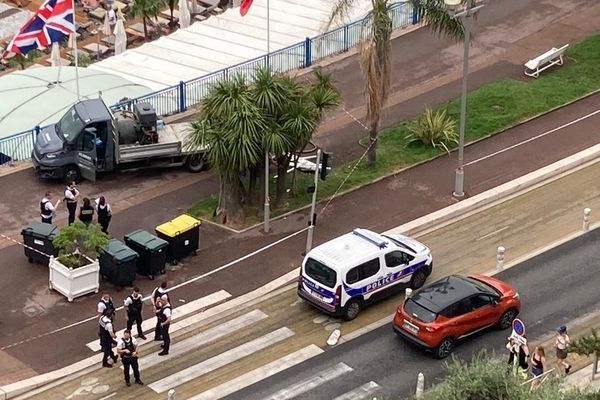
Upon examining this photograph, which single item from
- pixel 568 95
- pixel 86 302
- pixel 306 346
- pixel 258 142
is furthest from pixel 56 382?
pixel 568 95

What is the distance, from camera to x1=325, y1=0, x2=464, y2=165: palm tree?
39.9m

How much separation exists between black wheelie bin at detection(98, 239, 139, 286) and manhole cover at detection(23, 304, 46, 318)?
6.36ft

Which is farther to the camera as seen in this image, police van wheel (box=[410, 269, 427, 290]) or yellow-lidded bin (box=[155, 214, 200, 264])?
yellow-lidded bin (box=[155, 214, 200, 264])

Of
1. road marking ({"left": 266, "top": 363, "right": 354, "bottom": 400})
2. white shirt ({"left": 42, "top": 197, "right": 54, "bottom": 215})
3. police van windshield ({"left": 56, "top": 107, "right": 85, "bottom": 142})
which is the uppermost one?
police van windshield ({"left": 56, "top": 107, "right": 85, "bottom": 142})

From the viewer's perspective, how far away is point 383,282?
34812mm

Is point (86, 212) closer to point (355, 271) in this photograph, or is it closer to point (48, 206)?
point (48, 206)

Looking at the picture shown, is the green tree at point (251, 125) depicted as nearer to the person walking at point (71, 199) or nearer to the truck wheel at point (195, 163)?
the truck wheel at point (195, 163)

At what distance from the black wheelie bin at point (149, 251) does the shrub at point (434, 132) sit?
1018 cm

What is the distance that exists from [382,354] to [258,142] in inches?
292

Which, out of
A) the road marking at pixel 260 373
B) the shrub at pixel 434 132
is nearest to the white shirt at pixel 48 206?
the road marking at pixel 260 373

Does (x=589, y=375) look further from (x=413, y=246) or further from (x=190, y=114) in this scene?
(x=190, y=114)

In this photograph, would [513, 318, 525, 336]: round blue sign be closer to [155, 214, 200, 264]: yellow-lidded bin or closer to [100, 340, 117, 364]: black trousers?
[100, 340, 117, 364]: black trousers

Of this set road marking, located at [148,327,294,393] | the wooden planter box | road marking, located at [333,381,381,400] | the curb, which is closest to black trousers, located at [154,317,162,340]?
road marking, located at [148,327,294,393]

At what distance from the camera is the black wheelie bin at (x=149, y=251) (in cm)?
3597
